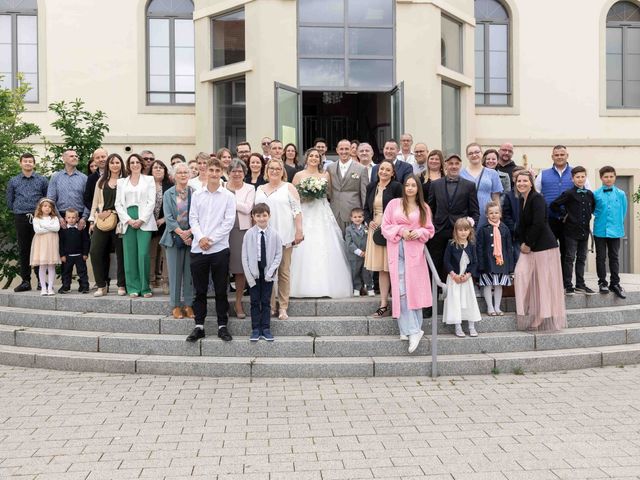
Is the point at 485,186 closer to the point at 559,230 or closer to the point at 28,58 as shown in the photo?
the point at 559,230

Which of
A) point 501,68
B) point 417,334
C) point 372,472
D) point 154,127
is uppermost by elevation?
point 501,68

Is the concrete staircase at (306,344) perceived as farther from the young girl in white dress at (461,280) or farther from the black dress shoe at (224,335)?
the young girl in white dress at (461,280)

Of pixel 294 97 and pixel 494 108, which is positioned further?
pixel 494 108

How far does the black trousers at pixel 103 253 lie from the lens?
8.67 metres

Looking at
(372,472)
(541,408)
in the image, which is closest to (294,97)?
(541,408)

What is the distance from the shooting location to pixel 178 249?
307 inches

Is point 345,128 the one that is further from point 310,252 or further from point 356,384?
point 356,384

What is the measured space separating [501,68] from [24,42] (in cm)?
1224

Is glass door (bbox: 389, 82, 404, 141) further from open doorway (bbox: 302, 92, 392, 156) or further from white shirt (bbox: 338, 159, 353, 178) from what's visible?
white shirt (bbox: 338, 159, 353, 178)

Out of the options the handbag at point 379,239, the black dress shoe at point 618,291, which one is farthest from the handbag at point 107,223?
the black dress shoe at point 618,291

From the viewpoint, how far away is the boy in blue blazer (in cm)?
713

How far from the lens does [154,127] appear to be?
1586 cm

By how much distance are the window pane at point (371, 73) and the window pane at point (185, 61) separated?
15.3 ft

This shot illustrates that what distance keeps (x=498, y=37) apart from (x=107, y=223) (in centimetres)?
1228
